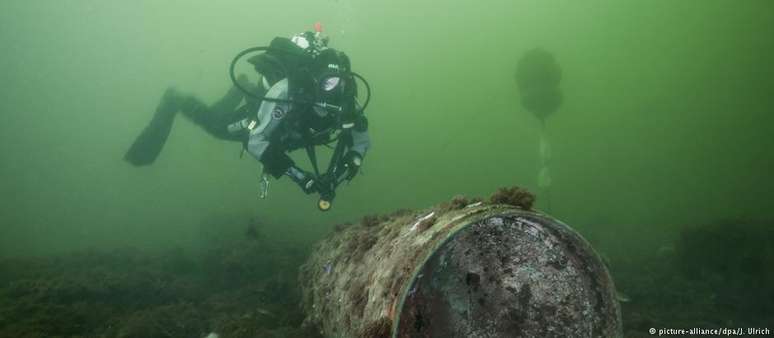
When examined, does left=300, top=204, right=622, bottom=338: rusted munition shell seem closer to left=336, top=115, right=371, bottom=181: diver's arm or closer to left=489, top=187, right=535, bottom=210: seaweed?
left=489, top=187, right=535, bottom=210: seaweed

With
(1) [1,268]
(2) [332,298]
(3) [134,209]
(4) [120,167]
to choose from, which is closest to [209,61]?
(4) [120,167]

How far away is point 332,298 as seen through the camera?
318 cm

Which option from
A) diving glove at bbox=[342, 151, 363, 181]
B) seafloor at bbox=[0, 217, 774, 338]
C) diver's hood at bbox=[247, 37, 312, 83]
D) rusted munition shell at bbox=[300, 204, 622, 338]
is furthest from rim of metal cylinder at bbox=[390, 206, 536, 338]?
diver's hood at bbox=[247, 37, 312, 83]

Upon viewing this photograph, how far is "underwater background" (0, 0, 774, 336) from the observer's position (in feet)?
43.7

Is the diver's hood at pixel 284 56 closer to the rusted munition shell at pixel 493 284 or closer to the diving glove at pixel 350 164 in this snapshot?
the diving glove at pixel 350 164

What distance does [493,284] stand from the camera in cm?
246

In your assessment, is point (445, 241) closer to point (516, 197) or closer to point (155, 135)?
point (516, 197)

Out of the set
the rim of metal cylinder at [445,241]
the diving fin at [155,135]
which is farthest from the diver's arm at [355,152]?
the diving fin at [155,135]

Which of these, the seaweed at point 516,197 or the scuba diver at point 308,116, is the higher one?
the scuba diver at point 308,116

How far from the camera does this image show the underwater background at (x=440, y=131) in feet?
43.7

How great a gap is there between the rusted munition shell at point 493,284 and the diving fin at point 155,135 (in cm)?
840

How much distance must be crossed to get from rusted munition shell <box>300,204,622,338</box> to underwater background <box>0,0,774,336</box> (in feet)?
16.9

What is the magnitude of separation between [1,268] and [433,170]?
37272mm

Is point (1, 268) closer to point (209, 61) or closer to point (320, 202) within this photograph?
point (320, 202)
